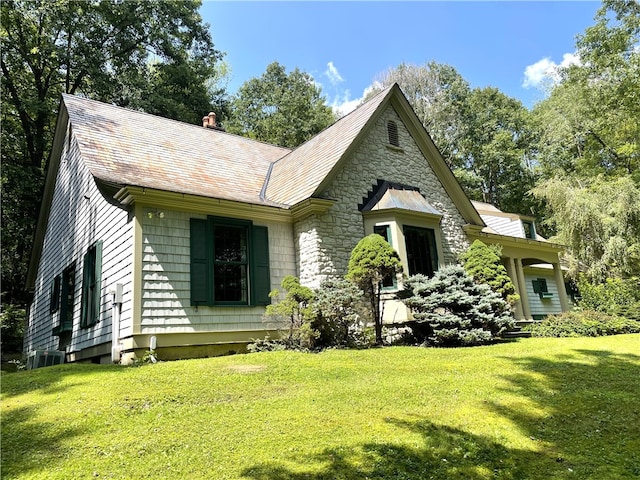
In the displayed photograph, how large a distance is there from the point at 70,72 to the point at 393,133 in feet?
63.2

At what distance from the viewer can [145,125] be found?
39.5 ft

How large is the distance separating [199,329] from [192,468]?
5240 mm

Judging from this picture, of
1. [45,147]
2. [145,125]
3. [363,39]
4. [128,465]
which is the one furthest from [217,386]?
[45,147]

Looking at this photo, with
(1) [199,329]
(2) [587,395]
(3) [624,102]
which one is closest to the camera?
(2) [587,395]

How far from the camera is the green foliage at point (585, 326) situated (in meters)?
9.88

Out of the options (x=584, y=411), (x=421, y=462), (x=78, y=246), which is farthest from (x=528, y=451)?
(x=78, y=246)

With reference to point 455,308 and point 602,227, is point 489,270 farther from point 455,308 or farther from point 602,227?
point 602,227

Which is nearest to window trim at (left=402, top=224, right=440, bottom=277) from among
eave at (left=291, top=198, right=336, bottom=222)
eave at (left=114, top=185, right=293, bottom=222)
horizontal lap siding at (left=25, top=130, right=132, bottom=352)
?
eave at (left=291, top=198, right=336, bottom=222)

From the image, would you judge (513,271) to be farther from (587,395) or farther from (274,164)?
(587,395)

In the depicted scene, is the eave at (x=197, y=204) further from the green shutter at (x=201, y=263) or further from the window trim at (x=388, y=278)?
the window trim at (x=388, y=278)

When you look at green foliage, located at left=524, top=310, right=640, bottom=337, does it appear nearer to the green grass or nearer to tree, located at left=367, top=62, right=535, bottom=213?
the green grass

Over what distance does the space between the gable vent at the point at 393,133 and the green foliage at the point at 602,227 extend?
30.2ft

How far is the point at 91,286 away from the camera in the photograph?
9656 millimetres

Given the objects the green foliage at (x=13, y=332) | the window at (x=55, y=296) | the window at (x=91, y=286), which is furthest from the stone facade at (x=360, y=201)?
the green foliage at (x=13, y=332)
